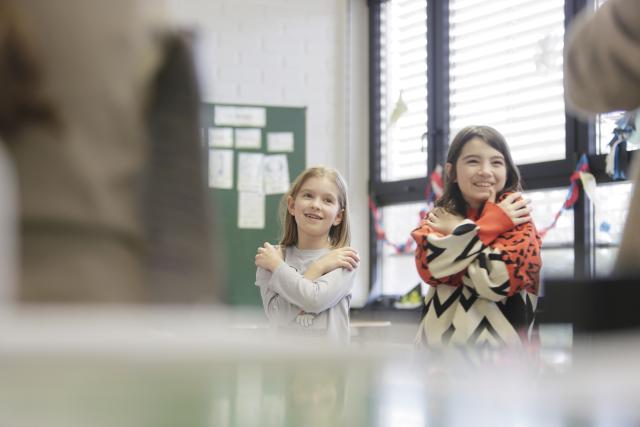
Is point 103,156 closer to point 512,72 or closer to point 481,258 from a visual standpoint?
point 481,258

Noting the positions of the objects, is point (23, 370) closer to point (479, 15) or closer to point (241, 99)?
point (479, 15)

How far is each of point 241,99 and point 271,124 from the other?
22cm

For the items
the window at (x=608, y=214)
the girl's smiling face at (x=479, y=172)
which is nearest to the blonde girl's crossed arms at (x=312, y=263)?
the girl's smiling face at (x=479, y=172)

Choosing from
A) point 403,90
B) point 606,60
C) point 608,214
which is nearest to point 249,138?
point 403,90

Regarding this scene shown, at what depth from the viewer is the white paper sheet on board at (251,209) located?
15.8ft

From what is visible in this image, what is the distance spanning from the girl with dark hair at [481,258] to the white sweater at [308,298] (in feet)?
0.83

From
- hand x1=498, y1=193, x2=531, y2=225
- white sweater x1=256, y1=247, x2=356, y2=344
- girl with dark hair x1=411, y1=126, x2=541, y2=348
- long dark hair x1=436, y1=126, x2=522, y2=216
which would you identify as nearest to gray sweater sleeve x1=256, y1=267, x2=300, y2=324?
white sweater x1=256, y1=247, x2=356, y2=344

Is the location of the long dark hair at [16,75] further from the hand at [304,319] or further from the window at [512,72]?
the window at [512,72]

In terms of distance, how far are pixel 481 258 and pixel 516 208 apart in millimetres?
163

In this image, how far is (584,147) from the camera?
143 inches

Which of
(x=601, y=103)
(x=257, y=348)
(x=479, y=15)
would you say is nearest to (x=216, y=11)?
(x=479, y=15)

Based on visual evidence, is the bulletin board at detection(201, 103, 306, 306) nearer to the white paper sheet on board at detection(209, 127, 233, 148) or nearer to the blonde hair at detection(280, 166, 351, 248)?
the white paper sheet on board at detection(209, 127, 233, 148)

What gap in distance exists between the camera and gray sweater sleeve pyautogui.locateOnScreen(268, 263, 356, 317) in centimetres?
218

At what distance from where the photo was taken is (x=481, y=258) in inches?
77.7
